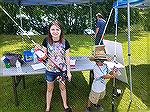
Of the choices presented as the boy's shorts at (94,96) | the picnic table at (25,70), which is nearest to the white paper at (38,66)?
the picnic table at (25,70)

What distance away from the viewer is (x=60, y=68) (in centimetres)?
480

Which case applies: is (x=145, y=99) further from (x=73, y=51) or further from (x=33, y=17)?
(x=33, y=17)

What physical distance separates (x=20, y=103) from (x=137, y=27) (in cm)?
1318

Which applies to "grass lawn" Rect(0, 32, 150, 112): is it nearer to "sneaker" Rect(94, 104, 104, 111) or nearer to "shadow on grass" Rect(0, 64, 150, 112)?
"shadow on grass" Rect(0, 64, 150, 112)

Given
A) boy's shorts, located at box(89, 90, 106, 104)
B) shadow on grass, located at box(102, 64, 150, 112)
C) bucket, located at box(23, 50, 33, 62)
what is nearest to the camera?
boy's shorts, located at box(89, 90, 106, 104)

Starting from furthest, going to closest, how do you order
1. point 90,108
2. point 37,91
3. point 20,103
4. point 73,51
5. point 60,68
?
point 73,51 → point 37,91 → point 20,103 → point 90,108 → point 60,68

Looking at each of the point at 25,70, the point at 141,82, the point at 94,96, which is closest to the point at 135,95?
the point at 141,82

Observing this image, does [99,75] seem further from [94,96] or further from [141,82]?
[141,82]

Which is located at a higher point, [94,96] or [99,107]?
[94,96]

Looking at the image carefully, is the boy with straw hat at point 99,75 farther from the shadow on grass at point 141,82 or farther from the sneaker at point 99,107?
the shadow on grass at point 141,82

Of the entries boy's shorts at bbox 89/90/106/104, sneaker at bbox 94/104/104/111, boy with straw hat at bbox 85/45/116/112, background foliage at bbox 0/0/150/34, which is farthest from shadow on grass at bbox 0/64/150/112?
background foliage at bbox 0/0/150/34

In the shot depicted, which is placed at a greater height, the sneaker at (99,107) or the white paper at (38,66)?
the white paper at (38,66)

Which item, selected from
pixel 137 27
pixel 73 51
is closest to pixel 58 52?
pixel 73 51

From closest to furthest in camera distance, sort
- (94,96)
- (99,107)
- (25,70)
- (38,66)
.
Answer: (94,96) < (99,107) < (25,70) < (38,66)
